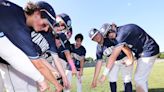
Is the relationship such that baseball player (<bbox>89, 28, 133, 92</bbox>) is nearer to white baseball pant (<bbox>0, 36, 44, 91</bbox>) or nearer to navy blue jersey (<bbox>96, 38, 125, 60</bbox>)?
navy blue jersey (<bbox>96, 38, 125, 60</bbox>)

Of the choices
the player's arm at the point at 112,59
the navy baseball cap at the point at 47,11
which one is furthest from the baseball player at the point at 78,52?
the navy baseball cap at the point at 47,11

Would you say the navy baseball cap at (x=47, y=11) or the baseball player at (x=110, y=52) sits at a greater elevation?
the navy baseball cap at (x=47, y=11)

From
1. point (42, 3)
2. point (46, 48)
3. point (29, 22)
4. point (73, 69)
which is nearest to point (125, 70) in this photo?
point (73, 69)

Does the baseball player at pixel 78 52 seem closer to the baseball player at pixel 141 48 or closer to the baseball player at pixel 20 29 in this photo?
the baseball player at pixel 141 48

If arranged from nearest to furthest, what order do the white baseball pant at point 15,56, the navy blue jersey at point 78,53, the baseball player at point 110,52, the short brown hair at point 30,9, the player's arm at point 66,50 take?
1. the white baseball pant at point 15,56
2. the short brown hair at point 30,9
3. the baseball player at point 110,52
4. the player's arm at point 66,50
5. the navy blue jersey at point 78,53

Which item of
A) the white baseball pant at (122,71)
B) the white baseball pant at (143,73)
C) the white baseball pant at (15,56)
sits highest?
the white baseball pant at (15,56)

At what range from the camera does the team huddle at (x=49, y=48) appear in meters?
4.24

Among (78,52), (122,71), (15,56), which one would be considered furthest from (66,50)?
(15,56)

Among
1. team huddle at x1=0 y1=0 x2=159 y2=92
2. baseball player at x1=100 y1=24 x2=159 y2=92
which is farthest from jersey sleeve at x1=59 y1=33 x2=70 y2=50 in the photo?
baseball player at x1=100 y1=24 x2=159 y2=92

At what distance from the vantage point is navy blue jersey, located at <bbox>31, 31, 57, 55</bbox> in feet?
20.9

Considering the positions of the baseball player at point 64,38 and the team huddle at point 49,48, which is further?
the baseball player at point 64,38

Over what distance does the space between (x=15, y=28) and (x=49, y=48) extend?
2.37 m

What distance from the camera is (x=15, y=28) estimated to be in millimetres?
4262

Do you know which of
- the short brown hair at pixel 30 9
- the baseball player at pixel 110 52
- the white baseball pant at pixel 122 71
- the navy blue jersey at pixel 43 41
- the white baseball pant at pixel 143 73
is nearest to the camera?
the short brown hair at pixel 30 9
